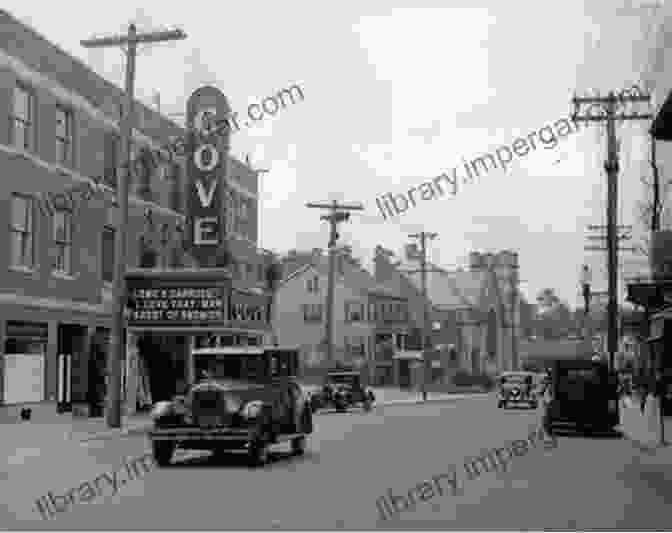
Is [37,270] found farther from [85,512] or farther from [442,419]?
[85,512]

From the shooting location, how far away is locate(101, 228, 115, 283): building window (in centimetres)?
3478

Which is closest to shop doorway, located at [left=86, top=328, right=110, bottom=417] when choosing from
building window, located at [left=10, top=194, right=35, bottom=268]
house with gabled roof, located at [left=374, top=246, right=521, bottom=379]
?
building window, located at [left=10, top=194, right=35, bottom=268]

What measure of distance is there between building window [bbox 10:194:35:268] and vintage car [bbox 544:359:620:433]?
14.6 metres

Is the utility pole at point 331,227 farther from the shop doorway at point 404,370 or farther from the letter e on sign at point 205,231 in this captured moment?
the shop doorway at point 404,370

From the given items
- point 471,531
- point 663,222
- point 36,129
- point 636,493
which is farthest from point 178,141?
point 471,531

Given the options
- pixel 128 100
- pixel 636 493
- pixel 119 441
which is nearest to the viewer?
pixel 636 493

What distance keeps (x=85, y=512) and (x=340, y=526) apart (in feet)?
9.86

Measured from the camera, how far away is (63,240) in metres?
31.3

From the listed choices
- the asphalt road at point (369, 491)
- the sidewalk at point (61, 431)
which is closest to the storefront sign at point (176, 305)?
the sidewalk at point (61, 431)

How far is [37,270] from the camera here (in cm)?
2948

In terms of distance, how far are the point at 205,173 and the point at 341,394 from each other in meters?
13.6

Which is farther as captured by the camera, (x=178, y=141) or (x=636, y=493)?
(x=178, y=141)

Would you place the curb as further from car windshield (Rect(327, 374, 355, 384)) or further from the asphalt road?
car windshield (Rect(327, 374, 355, 384))

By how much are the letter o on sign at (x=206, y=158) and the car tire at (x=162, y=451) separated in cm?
1709
